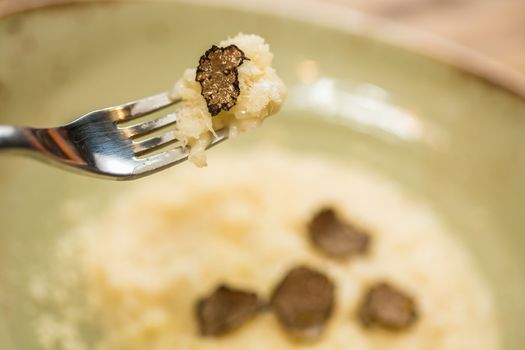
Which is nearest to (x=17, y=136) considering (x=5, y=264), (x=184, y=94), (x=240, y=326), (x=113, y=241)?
(x=184, y=94)

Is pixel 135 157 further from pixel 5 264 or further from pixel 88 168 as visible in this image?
pixel 5 264

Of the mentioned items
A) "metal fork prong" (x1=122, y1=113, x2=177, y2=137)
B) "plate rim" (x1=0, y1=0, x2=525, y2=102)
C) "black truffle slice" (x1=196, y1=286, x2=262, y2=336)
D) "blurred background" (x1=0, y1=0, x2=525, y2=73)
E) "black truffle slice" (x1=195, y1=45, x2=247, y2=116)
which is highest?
"blurred background" (x1=0, y1=0, x2=525, y2=73)

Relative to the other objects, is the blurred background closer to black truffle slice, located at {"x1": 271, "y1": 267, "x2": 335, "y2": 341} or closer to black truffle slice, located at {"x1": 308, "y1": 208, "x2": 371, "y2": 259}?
black truffle slice, located at {"x1": 308, "y1": 208, "x2": 371, "y2": 259}

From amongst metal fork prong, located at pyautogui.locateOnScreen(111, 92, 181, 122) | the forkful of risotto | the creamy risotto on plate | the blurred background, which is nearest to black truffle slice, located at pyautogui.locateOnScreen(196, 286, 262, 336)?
the creamy risotto on plate

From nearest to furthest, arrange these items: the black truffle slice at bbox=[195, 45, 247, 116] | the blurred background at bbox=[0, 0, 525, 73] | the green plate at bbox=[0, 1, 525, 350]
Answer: the black truffle slice at bbox=[195, 45, 247, 116]
the green plate at bbox=[0, 1, 525, 350]
the blurred background at bbox=[0, 0, 525, 73]

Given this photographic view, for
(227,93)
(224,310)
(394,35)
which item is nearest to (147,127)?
(227,93)

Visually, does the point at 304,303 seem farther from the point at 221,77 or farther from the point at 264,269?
the point at 221,77
